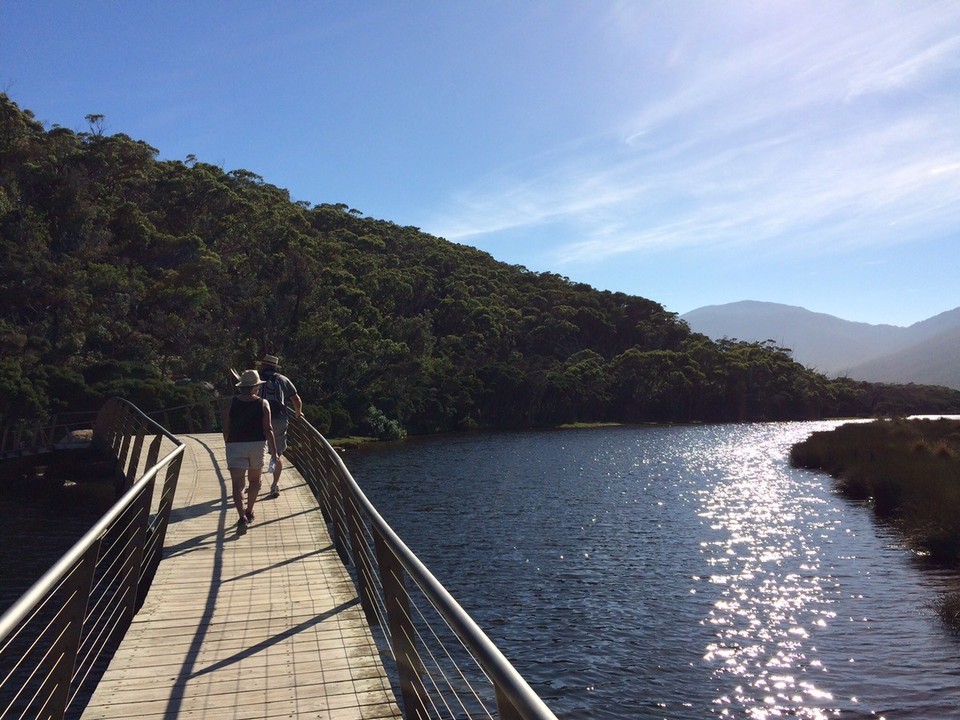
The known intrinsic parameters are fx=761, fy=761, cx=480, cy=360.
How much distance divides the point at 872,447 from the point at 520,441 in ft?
81.3

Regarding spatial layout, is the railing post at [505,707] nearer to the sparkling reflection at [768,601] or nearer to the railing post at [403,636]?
the railing post at [403,636]

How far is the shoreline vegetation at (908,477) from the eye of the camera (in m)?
15.0

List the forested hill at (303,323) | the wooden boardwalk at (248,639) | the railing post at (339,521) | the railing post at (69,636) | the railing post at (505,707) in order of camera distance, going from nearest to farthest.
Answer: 1. the railing post at (505,707)
2. the railing post at (69,636)
3. the wooden boardwalk at (248,639)
4. the railing post at (339,521)
5. the forested hill at (303,323)

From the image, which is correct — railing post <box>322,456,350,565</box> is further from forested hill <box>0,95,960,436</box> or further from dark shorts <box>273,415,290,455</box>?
forested hill <box>0,95,960,436</box>

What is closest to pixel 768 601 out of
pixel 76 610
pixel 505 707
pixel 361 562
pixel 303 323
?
pixel 361 562

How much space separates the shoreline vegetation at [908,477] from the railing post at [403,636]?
394 inches

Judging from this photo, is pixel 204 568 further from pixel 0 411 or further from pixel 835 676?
pixel 0 411

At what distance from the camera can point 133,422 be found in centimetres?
1666

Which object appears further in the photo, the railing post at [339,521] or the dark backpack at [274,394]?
the dark backpack at [274,394]

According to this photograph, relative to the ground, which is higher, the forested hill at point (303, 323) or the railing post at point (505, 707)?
the forested hill at point (303, 323)

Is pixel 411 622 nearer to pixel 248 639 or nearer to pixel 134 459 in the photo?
pixel 248 639

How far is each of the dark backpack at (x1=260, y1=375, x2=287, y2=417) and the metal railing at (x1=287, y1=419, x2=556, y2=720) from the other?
81 cm

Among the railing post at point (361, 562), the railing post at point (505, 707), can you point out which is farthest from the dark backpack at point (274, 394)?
the railing post at point (505, 707)

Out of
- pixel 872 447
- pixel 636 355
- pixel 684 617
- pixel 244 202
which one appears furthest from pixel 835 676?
pixel 636 355
